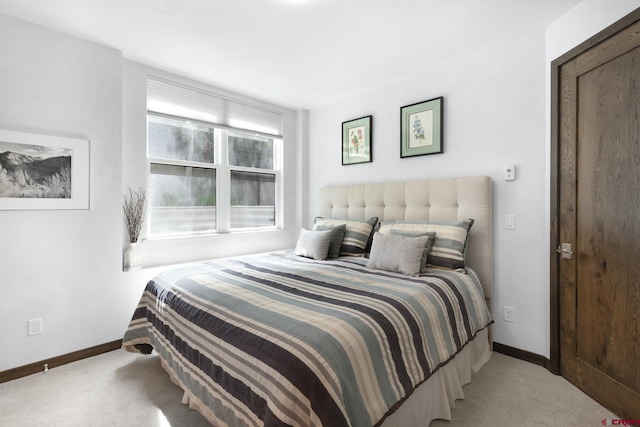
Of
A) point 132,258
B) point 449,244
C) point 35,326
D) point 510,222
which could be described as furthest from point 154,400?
point 510,222

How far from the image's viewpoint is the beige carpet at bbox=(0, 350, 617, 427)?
5.80ft

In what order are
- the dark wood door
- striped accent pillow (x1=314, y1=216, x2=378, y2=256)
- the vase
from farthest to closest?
striped accent pillow (x1=314, y1=216, x2=378, y2=256) < the vase < the dark wood door

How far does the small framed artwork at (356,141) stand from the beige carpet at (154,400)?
2.36 m

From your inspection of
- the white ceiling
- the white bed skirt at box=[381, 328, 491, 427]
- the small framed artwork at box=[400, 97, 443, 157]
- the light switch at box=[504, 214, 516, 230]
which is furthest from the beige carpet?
the white ceiling

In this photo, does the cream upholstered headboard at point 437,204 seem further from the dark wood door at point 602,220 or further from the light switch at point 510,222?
the dark wood door at point 602,220

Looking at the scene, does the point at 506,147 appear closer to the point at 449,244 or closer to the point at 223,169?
the point at 449,244

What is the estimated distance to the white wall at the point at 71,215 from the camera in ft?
7.31

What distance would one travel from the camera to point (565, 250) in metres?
2.16

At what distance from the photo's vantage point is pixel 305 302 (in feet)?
5.46

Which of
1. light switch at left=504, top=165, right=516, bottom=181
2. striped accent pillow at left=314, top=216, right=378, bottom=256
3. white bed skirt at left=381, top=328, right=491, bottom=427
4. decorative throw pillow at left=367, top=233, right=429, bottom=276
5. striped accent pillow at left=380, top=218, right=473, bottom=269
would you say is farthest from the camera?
striped accent pillow at left=314, top=216, right=378, bottom=256

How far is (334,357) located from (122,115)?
2.79 metres

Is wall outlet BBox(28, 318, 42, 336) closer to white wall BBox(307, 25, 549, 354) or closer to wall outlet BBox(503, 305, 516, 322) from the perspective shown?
white wall BBox(307, 25, 549, 354)

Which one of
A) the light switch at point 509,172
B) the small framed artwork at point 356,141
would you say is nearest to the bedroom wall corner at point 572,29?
the light switch at point 509,172

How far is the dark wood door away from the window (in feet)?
9.97
